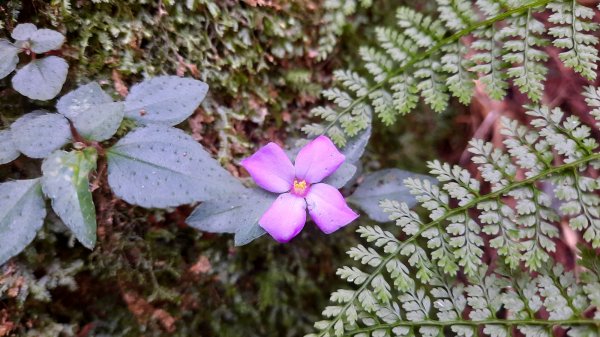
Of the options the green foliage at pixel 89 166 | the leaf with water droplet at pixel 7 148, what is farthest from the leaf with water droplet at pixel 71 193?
the leaf with water droplet at pixel 7 148

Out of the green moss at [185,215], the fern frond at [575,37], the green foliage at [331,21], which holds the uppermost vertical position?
the fern frond at [575,37]

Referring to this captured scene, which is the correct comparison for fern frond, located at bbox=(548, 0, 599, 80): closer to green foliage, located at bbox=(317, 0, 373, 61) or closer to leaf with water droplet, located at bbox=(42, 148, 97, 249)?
green foliage, located at bbox=(317, 0, 373, 61)

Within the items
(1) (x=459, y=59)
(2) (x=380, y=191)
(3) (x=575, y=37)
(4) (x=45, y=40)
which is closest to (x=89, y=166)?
(4) (x=45, y=40)

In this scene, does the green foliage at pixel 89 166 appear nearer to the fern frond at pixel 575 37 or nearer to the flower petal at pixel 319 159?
the flower petal at pixel 319 159

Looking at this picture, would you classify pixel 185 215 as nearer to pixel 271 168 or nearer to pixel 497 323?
pixel 271 168

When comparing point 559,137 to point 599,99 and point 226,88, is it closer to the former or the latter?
point 599,99

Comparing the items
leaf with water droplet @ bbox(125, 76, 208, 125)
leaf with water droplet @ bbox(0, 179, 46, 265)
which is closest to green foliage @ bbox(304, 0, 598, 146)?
leaf with water droplet @ bbox(125, 76, 208, 125)
